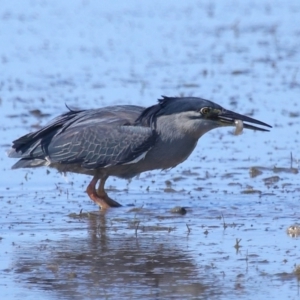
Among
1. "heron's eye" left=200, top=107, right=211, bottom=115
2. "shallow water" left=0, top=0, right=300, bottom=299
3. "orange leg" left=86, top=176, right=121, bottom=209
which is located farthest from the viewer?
"orange leg" left=86, top=176, right=121, bottom=209

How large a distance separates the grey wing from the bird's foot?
22 centimetres

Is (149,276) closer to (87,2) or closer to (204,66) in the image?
(204,66)

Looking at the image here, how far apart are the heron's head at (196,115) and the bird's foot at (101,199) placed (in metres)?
0.75

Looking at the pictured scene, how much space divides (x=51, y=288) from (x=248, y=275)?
3.96 feet

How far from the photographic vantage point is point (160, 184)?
984cm

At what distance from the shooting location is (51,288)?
6.40 meters

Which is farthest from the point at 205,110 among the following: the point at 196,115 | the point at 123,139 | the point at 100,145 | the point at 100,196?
the point at 100,196

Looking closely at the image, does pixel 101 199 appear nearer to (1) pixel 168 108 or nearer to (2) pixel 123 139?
(2) pixel 123 139

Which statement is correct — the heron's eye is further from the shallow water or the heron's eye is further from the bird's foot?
the bird's foot

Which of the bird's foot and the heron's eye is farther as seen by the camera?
the bird's foot

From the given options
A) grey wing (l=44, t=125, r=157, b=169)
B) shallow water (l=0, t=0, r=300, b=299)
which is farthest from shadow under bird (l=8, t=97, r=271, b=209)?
shallow water (l=0, t=0, r=300, b=299)

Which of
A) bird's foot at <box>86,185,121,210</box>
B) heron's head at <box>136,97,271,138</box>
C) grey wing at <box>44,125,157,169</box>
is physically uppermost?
heron's head at <box>136,97,271,138</box>

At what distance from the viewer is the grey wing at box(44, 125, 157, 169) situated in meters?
8.88

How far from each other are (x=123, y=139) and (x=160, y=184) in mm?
1012
